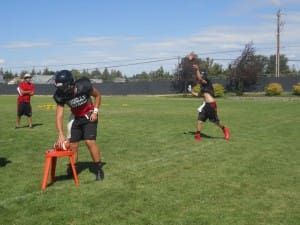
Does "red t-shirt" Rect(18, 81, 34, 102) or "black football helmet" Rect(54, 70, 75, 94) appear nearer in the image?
"black football helmet" Rect(54, 70, 75, 94)

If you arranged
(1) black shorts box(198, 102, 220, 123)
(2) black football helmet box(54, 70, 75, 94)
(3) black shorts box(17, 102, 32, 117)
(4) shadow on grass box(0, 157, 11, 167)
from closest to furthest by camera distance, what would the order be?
(2) black football helmet box(54, 70, 75, 94)
(4) shadow on grass box(0, 157, 11, 167)
(1) black shorts box(198, 102, 220, 123)
(3) black shorts box(17, 102, 32, 117)

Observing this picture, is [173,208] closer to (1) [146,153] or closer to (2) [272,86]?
(1) [146,153]

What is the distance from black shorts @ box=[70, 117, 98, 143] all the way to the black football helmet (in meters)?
0.71

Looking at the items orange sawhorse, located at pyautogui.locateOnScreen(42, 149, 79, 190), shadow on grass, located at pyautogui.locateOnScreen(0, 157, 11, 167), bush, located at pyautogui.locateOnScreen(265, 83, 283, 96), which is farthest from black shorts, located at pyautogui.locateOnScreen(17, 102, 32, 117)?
bush, located at pyautogui.locateOnScreen(265, 83, 283, 96)

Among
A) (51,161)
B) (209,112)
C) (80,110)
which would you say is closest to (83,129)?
(80,110)

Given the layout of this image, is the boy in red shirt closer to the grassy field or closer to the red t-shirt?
the red t-shirt

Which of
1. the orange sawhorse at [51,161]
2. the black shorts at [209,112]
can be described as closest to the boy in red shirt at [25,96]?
the black shorts at [209,112]

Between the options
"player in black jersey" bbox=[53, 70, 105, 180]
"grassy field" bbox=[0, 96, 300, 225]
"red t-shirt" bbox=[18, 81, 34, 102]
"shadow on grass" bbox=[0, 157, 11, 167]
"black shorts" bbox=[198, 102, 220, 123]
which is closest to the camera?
"grassy field" bbox=[0, 96, 300, 225]

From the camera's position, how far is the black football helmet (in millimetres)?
7070

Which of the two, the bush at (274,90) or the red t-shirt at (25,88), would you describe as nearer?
the red t-shirt at (25,88)

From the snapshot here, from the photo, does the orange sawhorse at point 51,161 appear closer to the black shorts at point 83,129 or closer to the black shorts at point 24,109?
the black shorts at point 83,129

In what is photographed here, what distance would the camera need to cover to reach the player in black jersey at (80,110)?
731 cm

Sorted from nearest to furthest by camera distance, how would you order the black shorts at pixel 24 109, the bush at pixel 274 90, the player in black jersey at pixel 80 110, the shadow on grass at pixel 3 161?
the player in black jersey at pixel 80 110 < the shadow on grass at pixel 3 161 < the black shorts at pixel 24 109 < the bush at pixel 274 90

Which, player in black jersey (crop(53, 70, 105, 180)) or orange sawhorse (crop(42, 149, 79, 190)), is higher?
player in black jersey (crop(53, 70, 105, 180))
